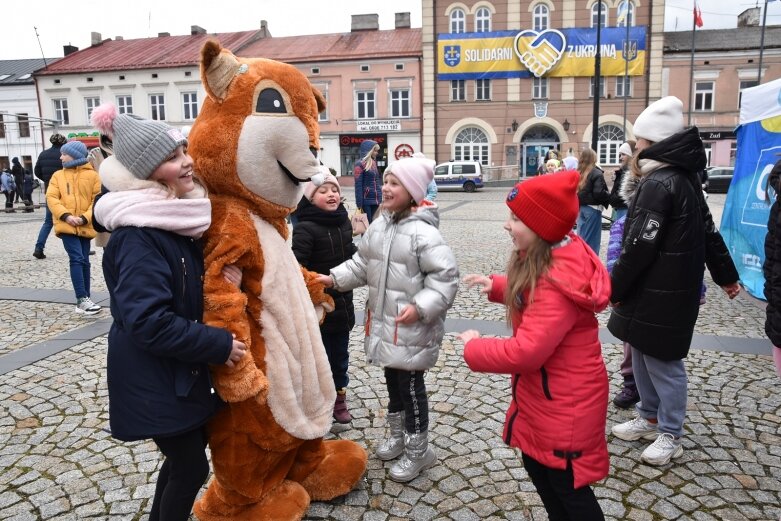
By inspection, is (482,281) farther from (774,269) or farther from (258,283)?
(774,269)

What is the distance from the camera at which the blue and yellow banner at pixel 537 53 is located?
3080cm

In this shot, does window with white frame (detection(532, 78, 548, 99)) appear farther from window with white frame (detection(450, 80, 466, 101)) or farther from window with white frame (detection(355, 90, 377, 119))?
window with white frame (detection(355, 90, 377, 119))

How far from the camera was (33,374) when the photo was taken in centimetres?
448

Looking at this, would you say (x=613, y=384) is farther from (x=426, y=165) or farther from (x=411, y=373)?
(x=426, y=165)

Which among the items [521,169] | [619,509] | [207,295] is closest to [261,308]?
[207,295]

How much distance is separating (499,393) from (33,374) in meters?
3.60

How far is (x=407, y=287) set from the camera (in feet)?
9.20

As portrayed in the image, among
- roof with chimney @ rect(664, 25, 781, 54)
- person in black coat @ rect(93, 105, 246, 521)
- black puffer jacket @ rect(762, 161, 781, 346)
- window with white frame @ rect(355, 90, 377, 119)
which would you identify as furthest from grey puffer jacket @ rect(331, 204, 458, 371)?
roof with chimney @ rect(664, 25, 781, 54)

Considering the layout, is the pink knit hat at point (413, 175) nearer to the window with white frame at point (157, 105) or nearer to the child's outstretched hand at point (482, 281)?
the child's outstretched hand at point (482, 281)

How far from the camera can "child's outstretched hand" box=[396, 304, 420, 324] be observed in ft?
8.66

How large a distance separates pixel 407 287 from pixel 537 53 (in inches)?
1250

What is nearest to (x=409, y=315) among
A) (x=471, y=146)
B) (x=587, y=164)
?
(x=587, y=164)

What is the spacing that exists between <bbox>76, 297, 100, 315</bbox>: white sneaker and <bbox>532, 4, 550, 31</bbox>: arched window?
3097 centimetres

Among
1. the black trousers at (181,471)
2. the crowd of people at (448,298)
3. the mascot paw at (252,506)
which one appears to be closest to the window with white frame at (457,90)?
the crowd of people at (448,298)
